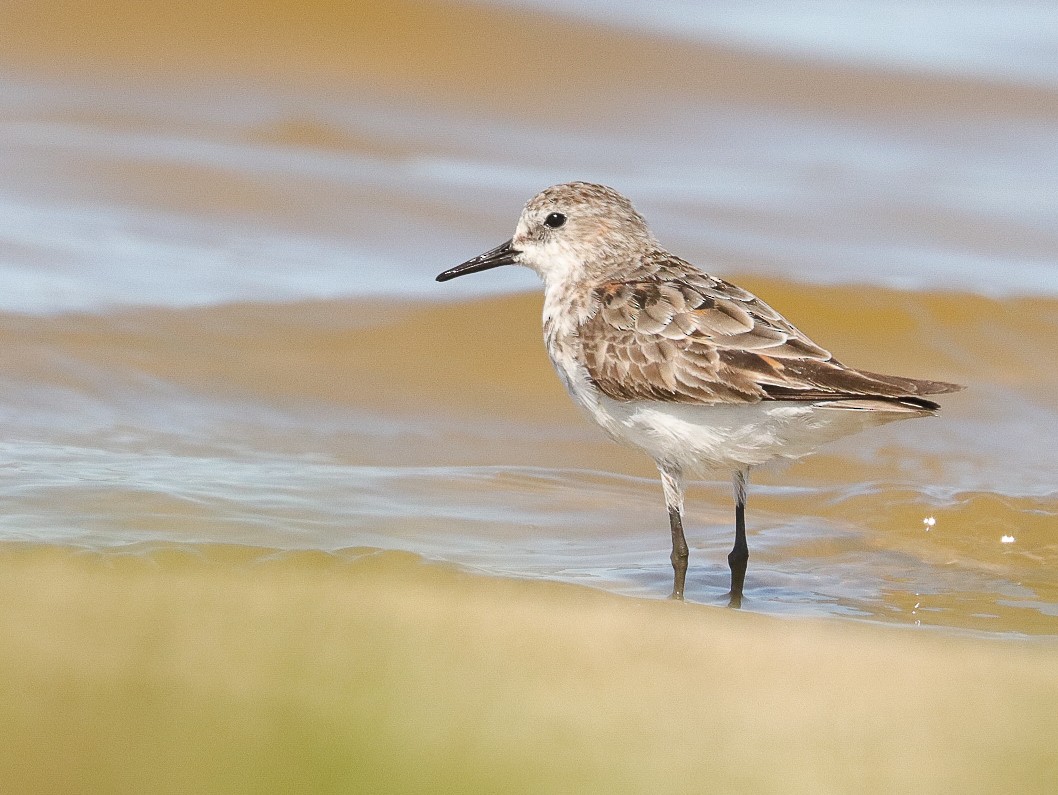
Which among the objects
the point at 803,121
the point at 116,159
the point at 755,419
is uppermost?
the point at 803,121

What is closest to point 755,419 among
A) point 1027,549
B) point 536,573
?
point 536,573

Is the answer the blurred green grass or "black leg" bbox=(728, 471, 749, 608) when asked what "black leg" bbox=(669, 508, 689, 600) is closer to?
"black leg" bbox=(728, 471, 749, 608)

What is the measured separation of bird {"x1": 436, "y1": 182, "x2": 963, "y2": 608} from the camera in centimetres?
527

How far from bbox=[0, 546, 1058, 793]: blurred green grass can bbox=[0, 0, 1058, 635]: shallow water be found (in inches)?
97.5

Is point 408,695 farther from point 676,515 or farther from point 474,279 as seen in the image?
point 474,279

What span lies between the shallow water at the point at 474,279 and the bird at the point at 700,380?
53 centimetres

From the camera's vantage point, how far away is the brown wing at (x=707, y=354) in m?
5.25

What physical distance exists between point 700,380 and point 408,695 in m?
4.09

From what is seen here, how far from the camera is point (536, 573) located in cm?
551

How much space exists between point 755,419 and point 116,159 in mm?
8433

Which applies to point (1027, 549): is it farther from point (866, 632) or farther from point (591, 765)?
point (591, 765)

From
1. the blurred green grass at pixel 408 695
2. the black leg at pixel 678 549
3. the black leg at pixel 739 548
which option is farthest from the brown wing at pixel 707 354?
the blurred green grass at pixel 408 695

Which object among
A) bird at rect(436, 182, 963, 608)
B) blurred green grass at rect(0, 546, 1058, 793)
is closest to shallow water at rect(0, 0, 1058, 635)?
bird at rect(436, 182, 963, 608)

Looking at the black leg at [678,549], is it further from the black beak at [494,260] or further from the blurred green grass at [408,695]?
the blurred green grass at [408,695]
